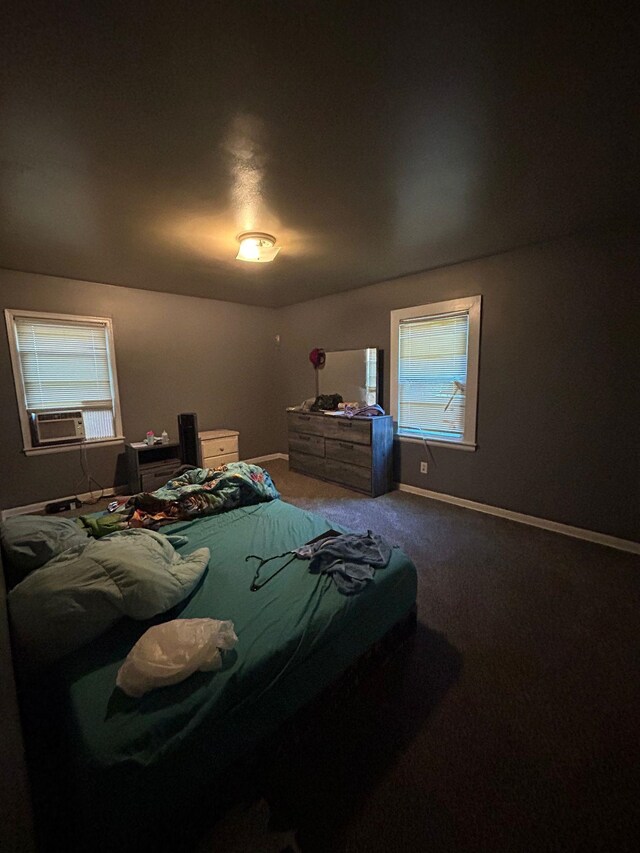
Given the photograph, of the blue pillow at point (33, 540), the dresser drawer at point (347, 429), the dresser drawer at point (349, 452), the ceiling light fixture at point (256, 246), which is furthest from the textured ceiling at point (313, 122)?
the dresser drawer at point (349, 452)

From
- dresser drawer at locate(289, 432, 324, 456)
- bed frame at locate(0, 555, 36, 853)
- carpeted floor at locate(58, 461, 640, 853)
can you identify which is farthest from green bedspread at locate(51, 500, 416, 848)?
dresser drawer at locate(289, 432, 324, 456)

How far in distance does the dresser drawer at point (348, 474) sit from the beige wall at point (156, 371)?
1701mm

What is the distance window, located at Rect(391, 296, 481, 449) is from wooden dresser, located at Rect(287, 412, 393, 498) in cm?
36

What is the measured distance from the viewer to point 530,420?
10.5 feet

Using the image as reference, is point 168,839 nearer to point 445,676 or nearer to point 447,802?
point 447,802

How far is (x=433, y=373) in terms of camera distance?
3.85m

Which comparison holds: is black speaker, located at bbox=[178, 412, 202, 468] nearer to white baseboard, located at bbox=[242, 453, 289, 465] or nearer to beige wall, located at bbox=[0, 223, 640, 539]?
beige wall, located at bbox=[0, 223, 640, 539]

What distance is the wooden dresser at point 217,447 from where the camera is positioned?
464 centimetres

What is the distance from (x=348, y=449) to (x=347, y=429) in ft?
0.80

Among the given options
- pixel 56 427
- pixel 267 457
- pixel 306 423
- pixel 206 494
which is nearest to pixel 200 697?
pixel 206 494

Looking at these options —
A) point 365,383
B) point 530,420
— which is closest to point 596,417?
point 530,420

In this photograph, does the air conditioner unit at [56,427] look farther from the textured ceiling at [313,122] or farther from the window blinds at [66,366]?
the textured ceiling at [313,122]

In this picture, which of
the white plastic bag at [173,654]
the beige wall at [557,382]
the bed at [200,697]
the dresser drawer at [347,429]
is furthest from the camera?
the dresser drawer at [347,429]

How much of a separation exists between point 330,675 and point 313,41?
2319 mm
